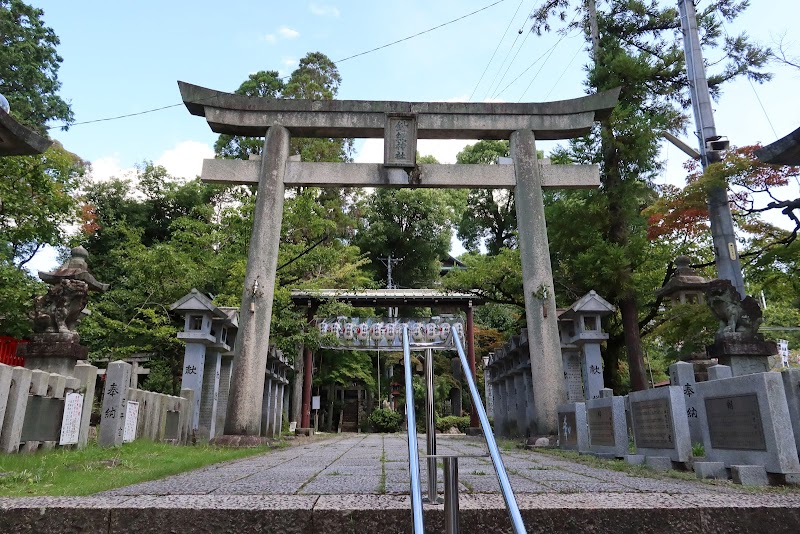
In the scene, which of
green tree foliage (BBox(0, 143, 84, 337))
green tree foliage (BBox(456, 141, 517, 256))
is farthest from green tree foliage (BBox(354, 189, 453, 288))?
green tree foliage (BBox(0, 143, 84, 337))

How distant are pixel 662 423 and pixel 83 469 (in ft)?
18.8

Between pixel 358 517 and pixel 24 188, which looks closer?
pixel 358 517

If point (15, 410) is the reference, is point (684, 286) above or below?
above

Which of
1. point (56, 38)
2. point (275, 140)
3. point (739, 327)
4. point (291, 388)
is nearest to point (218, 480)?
point (275, 140)

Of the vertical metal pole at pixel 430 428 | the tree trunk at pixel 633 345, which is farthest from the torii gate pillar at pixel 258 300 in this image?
the tree trunk at pixel 633 345

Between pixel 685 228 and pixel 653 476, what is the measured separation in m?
10.1

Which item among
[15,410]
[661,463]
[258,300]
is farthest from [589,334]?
[15,410]

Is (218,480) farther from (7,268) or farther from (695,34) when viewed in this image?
(695,34)

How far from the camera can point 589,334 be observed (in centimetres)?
1059

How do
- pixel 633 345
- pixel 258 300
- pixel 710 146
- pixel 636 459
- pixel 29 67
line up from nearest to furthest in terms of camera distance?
pixel 636 459
pixel 258 300
pixel 710 146
pixel 633 345
pixel 29 67

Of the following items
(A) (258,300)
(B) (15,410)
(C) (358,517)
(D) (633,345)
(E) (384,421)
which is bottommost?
(E) (384,421)

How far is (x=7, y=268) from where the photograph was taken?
11969 millimetres

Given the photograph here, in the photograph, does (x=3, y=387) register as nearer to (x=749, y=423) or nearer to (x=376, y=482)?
(x=376, y=482)

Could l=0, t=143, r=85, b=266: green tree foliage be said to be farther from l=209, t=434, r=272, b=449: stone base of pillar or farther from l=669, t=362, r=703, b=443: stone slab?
l=669, t=362, r=703, b=443: stone slab
